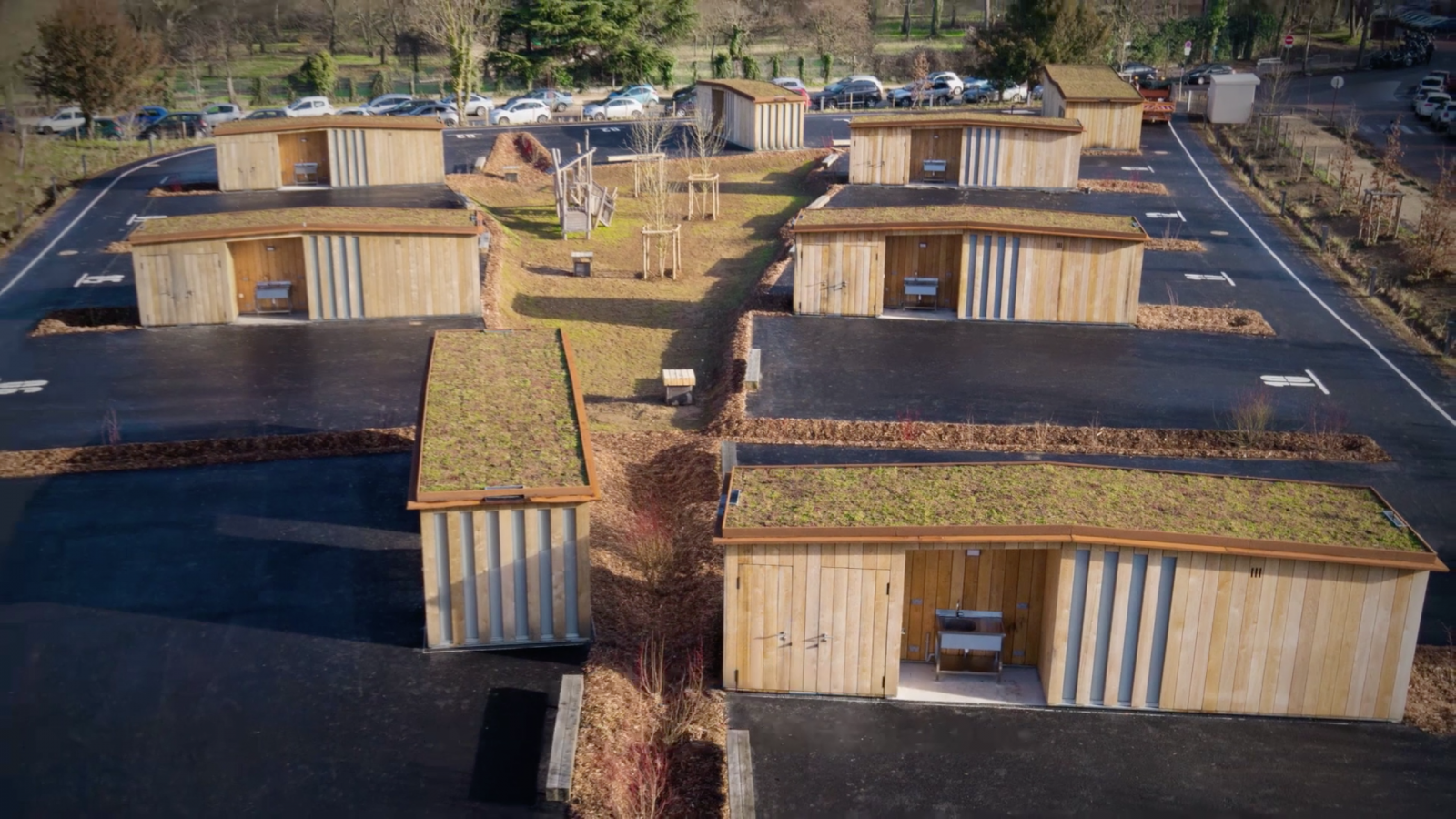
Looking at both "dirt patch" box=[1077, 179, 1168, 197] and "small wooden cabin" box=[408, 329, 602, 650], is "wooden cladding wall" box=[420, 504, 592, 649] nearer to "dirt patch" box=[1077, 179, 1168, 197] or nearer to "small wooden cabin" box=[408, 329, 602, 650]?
"small wooden cabin" box=[408, 329, 602, 650]

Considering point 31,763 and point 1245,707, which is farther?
point 1245,707

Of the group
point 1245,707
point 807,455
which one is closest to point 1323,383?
point 807,455

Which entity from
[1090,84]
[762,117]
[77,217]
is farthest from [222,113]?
[1090,84]

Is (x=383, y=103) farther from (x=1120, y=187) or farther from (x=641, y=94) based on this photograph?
(x=1120, y=187)

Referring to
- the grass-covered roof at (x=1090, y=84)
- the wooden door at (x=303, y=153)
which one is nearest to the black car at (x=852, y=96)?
the grass-covered roof at (x=1090, y=84)

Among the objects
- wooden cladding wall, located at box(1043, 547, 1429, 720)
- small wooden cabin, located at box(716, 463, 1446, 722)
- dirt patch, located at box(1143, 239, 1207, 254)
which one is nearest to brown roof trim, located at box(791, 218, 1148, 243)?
dirt patch, located at box(1143, 239, 1207, 254)

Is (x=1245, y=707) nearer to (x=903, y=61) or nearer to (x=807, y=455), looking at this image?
(x=807, y=455)
